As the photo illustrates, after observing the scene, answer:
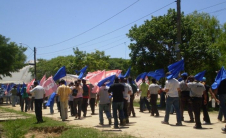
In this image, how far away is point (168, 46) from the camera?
24328 mm

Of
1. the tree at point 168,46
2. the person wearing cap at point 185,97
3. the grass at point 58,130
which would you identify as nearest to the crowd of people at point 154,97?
the person wearing cap at point 185,97

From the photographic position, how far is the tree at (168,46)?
22.8 metres

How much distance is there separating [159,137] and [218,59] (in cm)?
1541

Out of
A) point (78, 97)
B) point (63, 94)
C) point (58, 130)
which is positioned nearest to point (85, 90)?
point (78, 97)

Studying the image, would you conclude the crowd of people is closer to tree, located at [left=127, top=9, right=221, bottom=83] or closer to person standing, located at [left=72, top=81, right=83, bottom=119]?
person standing, located at [left=72, top=81, right=83, bottom=119]

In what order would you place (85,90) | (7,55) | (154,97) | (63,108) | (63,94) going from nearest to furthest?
(63,94)
(63,108)
(154,97)
(85,90)
(7,55)

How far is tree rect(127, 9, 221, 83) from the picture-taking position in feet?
74.9

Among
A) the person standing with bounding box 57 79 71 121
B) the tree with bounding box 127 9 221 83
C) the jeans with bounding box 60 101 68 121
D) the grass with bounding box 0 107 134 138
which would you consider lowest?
the grass with bounding box 0 107 134 138

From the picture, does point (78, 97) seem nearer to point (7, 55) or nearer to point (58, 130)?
point (58, 130)

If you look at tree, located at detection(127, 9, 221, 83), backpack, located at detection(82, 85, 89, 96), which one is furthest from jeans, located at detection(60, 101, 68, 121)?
tree, located at detection(127, 9, 221, 83)

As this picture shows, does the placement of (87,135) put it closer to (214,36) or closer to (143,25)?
(143,25)

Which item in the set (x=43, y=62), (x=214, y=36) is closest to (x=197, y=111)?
(x=214, y=36)

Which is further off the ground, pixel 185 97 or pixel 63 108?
pixel 185 97

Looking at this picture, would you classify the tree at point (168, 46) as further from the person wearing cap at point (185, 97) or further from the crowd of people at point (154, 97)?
the person wearing cap at point (185, 97)
